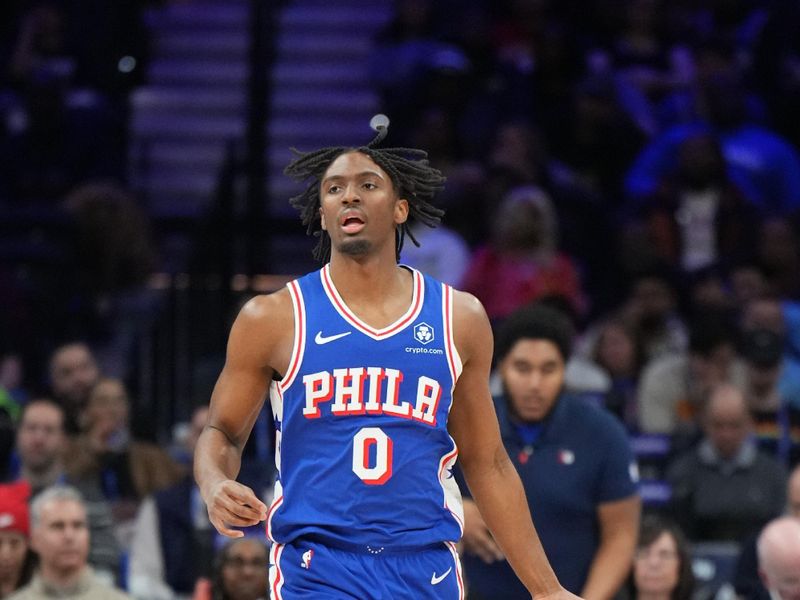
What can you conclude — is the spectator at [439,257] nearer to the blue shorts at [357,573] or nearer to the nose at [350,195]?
the nose at [350,195]

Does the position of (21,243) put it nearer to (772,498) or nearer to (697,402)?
(697,402)

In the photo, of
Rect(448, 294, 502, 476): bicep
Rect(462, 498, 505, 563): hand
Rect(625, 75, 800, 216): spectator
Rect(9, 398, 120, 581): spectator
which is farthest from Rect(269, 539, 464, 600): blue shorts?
Rect(625, 75, 800, 216): spectator

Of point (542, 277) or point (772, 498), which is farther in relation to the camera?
point (542, 277)

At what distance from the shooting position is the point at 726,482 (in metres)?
7.82

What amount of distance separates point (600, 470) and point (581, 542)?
27 cm

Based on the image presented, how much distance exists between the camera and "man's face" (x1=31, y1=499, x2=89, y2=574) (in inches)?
268

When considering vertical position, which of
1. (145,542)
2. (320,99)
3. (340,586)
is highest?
(320,99)

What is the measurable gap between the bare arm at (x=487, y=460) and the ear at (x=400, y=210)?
0.26 m

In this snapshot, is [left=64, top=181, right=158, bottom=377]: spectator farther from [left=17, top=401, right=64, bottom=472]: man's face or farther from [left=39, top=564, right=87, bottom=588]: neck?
[left=39, top=564, right=87, bottom=588]: neck

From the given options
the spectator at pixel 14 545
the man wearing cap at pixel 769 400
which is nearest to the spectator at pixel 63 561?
the spectator at pixel 14 545

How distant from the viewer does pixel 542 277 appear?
30.5ft

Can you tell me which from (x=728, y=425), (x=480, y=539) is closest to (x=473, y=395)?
(x=480, y=539)

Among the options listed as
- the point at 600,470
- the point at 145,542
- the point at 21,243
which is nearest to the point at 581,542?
the point at 600,470

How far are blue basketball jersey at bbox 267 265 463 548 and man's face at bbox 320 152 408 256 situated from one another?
18 centimetres
